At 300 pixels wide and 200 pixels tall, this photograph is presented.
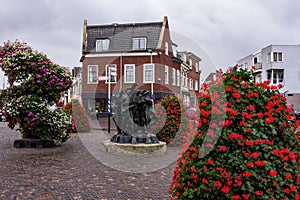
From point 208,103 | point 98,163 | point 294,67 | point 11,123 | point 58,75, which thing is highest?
point 294,67

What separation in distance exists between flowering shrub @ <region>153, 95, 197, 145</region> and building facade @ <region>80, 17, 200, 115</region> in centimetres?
1719

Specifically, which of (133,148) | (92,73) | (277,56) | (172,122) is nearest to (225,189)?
(133,148)

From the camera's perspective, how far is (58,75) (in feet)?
37.9

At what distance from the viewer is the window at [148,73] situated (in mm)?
30359

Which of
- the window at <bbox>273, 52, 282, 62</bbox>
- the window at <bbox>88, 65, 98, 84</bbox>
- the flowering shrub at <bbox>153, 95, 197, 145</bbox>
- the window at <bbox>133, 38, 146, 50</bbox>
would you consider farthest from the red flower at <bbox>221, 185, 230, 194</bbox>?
the window at <bbox>273, 52, 282, 62</bbox>

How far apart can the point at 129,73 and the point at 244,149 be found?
28.6 meters

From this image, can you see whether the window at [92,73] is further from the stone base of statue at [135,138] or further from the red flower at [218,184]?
the red flower at [218,184]

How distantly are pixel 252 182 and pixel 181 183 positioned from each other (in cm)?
83

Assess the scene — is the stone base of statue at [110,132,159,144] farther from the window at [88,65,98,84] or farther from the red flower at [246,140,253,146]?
the window at [88,65,98,84]

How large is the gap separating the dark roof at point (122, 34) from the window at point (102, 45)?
40cm

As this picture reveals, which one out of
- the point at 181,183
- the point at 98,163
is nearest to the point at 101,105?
the point at 98,163

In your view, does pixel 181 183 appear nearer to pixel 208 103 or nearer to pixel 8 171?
pixel 208 103

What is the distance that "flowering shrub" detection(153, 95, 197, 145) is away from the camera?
40.4 feet

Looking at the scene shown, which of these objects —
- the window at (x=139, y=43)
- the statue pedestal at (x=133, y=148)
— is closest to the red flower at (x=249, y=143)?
the statue pedestal at (x=133, y=148)
